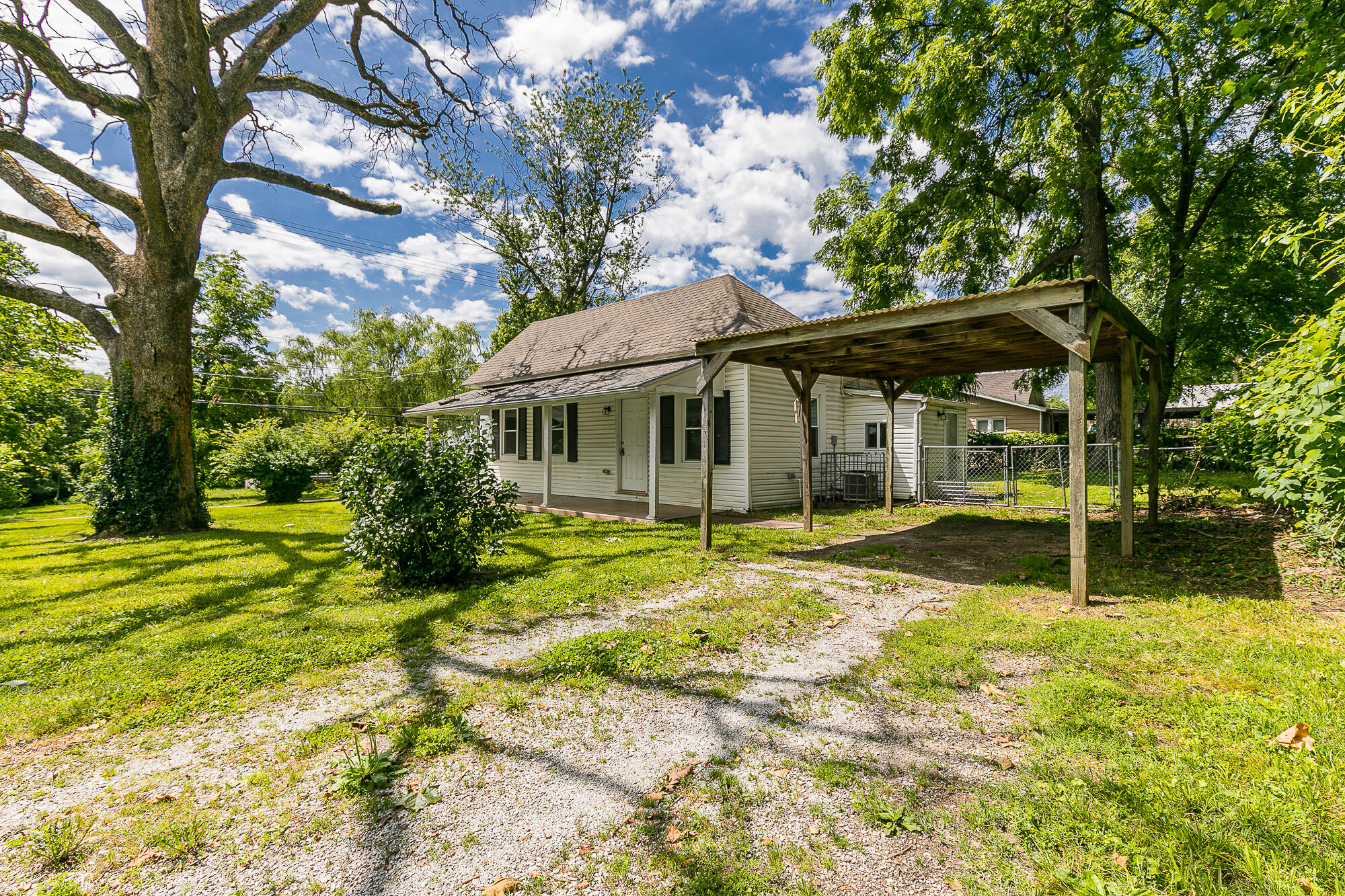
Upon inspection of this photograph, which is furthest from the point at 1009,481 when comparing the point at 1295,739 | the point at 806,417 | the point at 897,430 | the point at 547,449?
the point at 1295,739

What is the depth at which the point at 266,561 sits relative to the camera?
7680 millimetres

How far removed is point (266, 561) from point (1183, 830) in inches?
378

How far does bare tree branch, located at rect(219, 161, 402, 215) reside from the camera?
11.3 metres

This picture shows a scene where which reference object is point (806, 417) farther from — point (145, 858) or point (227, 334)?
point (227, 334)

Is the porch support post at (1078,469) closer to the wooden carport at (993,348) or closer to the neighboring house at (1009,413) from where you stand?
the wooden carport at (993,348)

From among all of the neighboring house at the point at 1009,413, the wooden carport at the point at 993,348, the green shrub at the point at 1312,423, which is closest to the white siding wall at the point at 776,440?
the wooden carport at the point at 993,348

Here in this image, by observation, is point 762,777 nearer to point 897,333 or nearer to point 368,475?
point 368,475

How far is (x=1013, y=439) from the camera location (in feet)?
87.5

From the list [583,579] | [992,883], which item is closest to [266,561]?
[583,579]

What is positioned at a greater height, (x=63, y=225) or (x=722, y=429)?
(x=63, y=225)

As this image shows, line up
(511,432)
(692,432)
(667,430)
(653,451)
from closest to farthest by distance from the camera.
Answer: (653,451) → (692,432) → (667,430) → (511,432)

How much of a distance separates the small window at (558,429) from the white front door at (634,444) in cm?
225

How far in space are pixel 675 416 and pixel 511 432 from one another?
6845 mm

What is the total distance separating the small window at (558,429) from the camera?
15852 mm
